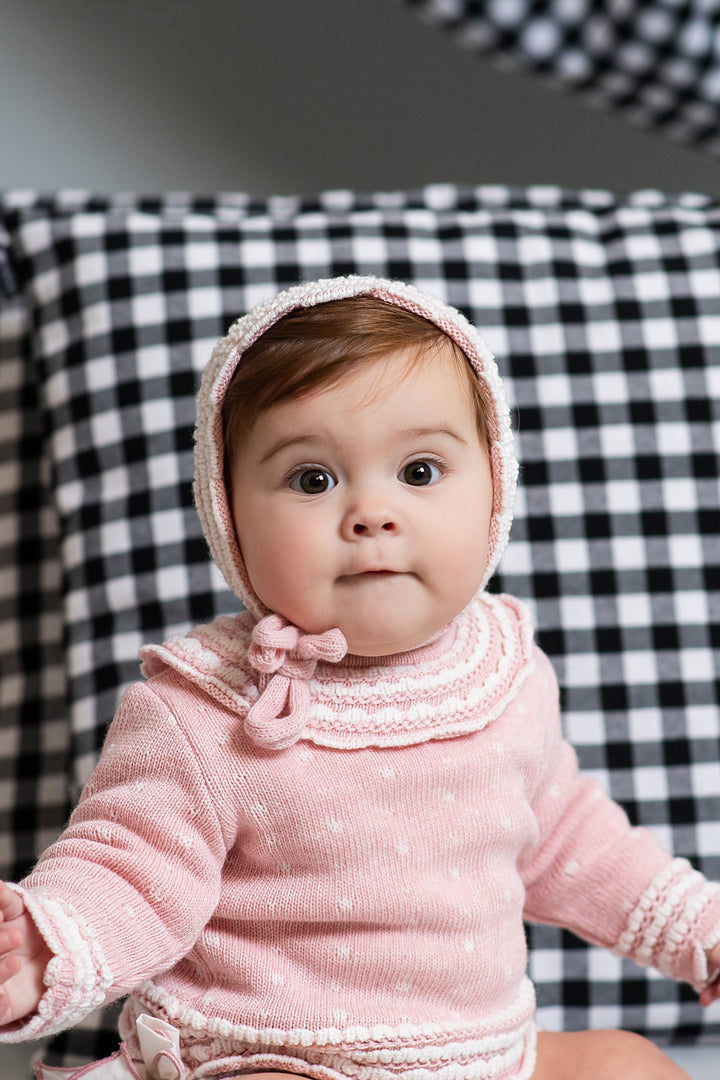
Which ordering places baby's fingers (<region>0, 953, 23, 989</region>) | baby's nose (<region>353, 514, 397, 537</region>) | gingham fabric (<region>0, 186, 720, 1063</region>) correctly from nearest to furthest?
1. baby's fingers (<region>0, 953, 23, 989</region>)
2. baby's nose (<region>353, 514, 397, 537</region>)
3. gingham fabric (<region>0, 186, 720, 1063</region>)

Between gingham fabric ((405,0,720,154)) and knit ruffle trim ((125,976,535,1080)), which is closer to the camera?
knit ruffle trim ((125,976,535,1080))

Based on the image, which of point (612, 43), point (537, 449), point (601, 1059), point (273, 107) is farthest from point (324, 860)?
point (273, 107)

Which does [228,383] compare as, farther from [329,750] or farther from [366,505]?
[329,750]

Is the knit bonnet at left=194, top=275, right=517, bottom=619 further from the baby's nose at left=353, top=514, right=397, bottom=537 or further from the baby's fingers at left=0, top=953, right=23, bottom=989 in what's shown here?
the baby's fingers at left=0, top=953, right=23, bottom=989

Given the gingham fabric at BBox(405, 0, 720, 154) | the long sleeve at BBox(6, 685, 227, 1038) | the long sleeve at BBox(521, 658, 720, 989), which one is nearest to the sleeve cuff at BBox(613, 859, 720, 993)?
the long sleeve at BBox(521, 658, 720, 989)

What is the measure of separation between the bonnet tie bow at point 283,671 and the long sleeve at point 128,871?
6 cm

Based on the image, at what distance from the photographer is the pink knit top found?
724 millimetres

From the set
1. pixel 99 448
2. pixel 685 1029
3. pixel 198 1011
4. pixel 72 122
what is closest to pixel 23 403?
pixel 99 448

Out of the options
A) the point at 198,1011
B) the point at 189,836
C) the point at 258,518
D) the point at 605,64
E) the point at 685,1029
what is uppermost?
the point at 605,64

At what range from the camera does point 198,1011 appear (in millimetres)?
757

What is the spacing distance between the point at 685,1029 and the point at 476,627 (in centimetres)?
54

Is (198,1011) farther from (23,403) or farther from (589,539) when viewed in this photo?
(23,403)

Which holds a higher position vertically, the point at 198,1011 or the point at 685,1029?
the point at 198,1011

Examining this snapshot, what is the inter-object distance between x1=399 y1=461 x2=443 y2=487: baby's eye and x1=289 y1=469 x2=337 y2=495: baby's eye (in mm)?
50
